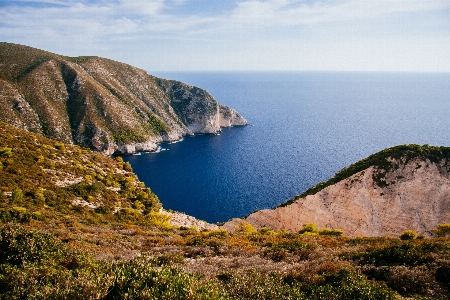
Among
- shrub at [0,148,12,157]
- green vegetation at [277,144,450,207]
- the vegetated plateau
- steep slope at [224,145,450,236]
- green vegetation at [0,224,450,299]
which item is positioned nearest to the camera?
green vegetation at [0,224,450,299]

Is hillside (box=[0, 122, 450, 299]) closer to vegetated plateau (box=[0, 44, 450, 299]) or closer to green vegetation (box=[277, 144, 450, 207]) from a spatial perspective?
vegetated plateau (box=[0, 44, 450, 299])

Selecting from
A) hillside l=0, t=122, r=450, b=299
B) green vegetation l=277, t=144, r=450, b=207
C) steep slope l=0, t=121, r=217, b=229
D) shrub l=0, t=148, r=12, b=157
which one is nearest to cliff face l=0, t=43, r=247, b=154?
steep slope l=0, t=121, r=217, b=229

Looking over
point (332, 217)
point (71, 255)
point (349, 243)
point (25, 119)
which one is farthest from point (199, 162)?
point (71, 255)

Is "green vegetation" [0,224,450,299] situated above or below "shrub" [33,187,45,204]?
above

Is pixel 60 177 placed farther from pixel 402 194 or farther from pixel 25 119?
pixel 25 119

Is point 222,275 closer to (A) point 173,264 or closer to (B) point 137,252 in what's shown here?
(A) point 173,264

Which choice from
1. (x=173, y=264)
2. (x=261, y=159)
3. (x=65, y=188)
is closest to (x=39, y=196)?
(x=65, y=188)
